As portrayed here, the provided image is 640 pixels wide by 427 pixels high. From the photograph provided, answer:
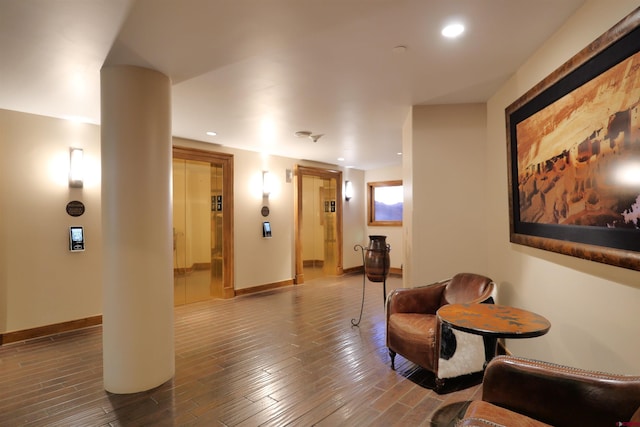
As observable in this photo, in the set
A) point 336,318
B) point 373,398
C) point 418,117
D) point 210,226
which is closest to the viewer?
point 373,398

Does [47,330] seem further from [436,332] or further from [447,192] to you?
[447,192]

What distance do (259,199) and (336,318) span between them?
2814 millimetres

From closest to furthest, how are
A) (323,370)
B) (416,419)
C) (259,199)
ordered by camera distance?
(416,419)
(323,370)
(259,199)

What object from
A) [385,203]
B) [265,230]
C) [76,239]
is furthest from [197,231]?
[385,203]

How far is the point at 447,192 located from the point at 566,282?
5.42ft

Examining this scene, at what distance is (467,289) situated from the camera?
314cm

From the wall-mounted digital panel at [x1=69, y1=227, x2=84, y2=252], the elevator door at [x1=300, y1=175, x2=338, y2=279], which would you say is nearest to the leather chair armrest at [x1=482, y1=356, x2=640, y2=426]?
the wall-mounted digital panel at [x1=69, y1=227, x2=84, y2=252]

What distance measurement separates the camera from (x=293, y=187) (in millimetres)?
6949

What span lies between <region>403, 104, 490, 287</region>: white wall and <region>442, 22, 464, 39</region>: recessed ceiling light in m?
1.49

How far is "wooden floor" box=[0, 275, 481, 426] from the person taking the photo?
2309 millimetres

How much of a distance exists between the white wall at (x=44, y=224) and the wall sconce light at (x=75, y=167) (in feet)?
0.20

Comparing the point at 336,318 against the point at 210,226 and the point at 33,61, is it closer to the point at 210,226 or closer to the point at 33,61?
the point at 210,226

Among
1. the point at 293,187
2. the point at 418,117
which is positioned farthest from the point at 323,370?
the point at 293,187

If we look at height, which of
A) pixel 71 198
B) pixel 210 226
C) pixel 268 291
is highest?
pixel 71 198
